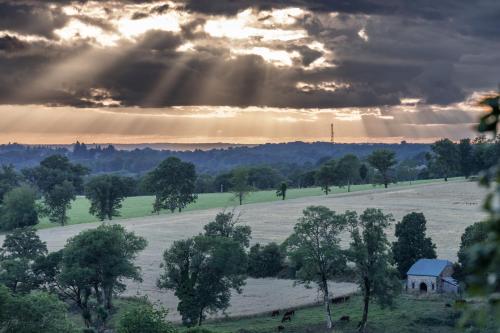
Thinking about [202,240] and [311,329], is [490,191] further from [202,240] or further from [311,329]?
[202,240]

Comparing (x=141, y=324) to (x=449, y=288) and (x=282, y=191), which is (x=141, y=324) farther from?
(x=282, y=191)

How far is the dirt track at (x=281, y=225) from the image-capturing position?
83.9 meters

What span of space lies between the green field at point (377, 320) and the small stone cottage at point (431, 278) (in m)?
3.37

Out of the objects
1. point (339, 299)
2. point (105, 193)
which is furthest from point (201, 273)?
point (105, 193)

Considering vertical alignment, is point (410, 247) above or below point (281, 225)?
above

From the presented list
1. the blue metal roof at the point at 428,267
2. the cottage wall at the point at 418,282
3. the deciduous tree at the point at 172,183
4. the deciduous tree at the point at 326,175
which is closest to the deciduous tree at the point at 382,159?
the deciduous tree at the point at 326,175

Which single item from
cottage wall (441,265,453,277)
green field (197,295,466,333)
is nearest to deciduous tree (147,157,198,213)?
green field (197,295,466,333)

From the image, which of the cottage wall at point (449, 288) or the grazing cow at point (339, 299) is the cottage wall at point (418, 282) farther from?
the grazing cow at point (339, 299)

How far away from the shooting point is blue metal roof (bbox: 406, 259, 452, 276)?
80.1 m

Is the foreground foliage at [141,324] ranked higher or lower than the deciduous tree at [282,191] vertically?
lower

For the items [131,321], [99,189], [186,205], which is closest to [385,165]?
[186,205]

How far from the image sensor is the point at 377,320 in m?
67.1

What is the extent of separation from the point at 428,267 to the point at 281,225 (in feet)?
182

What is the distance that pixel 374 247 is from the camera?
2744 inches
